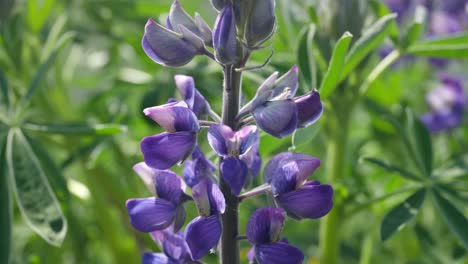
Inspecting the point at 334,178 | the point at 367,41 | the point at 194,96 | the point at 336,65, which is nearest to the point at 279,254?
the point at 194,96

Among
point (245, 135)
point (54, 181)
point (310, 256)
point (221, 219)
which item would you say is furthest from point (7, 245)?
point (310, 256)

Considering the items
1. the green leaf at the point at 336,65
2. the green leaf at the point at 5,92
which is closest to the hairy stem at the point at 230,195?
the green leaf at the point at 336,65

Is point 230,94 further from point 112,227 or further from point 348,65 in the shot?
point 112,227

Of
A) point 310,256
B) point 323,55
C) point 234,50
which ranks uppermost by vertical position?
point 234,50

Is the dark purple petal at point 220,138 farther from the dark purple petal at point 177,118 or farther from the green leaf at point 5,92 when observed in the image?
the green leaf at point 5,92

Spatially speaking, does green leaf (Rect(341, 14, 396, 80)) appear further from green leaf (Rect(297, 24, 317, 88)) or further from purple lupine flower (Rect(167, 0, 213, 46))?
purple lupine flower (Rect(167, 0, 213, 46))
